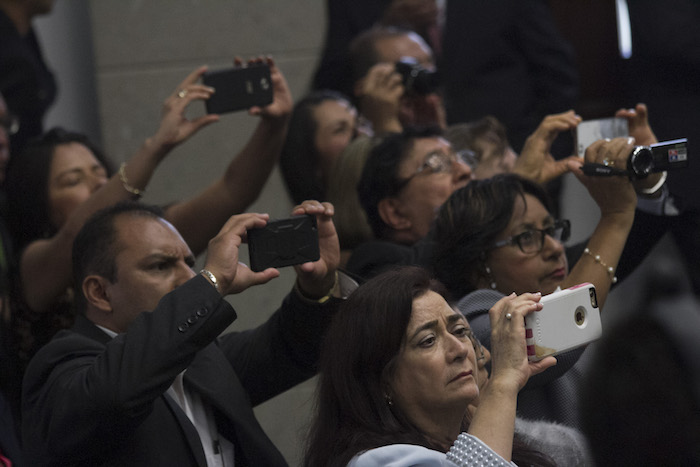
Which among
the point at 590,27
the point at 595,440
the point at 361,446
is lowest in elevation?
the point at 590,27

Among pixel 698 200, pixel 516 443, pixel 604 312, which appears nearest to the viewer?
pixel 516 443

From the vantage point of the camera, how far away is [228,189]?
3.06m

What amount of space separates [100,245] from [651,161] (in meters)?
1.18

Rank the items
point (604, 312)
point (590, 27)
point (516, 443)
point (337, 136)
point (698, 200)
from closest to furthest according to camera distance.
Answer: point (516, 443)
point (604, 312)
point (698, 200)
point (337, 136)
point (590, 27)

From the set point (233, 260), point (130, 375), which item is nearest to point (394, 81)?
point (233, 260)

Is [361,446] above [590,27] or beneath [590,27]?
above

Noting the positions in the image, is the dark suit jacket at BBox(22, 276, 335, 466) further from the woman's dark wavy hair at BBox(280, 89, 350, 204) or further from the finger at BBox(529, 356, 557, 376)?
the woman's dark wavy hair at BBox(280, 89, 350, 204)

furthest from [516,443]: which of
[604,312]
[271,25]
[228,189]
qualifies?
[271,25]

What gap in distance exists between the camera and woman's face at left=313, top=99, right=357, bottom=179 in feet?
12.0

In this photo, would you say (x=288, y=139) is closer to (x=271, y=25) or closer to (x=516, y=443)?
(x=271, y=25)

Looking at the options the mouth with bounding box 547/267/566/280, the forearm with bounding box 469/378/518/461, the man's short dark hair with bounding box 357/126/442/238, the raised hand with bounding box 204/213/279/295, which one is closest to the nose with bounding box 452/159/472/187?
the man's short dark hair with bounding box 357/126/442/238

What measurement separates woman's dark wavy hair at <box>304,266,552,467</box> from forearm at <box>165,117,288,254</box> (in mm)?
964

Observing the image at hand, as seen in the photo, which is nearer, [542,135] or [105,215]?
[105,215]

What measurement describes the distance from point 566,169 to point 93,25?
7.77 feet
